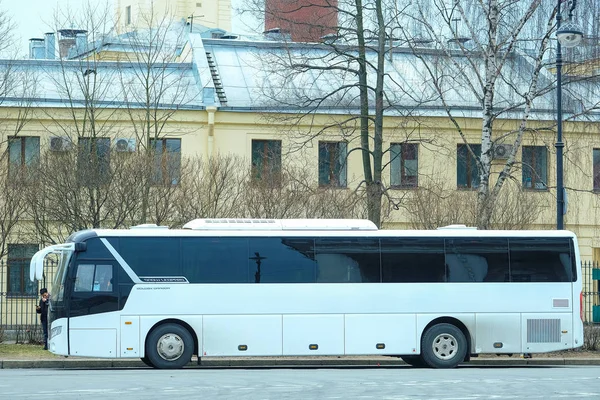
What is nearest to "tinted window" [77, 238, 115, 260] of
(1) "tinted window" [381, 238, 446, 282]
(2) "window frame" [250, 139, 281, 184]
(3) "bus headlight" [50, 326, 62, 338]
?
(3) "bus headlight" [50, 326, 62, 338]

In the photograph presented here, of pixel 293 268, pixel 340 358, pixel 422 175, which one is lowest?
pixel 340 358

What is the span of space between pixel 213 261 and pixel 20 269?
1489cm

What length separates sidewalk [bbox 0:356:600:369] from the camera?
80.6 ft

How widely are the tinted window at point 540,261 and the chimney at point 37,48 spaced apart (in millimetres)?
32909

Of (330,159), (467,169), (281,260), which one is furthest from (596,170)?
(281,260)

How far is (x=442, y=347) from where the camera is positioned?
936 inches

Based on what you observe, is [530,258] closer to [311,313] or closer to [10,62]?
[311,313]

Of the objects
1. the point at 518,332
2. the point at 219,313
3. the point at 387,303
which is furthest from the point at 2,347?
the point at 518,332

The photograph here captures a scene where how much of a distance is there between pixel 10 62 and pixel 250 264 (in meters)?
17.4

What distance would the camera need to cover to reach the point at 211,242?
23.4 metres

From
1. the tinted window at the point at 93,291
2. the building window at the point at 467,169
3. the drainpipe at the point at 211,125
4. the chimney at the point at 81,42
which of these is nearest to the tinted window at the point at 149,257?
the tinted window at the point at 93,291

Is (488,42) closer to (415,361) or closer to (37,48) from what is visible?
(415,361)

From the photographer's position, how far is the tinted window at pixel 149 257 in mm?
23016

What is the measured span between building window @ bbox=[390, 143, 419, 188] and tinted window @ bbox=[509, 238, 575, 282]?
14.7 m
